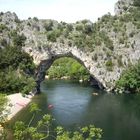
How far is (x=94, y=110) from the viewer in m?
73.2

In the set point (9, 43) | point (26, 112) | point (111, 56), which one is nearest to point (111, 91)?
point (111, 56)

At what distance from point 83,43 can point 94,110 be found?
3516cm

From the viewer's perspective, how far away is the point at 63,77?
139875 mm

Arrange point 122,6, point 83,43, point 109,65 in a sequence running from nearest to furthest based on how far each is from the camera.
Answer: point 109,65 < point 83,43 < point 122,6

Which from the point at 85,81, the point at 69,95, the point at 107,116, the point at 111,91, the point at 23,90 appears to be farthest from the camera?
the point at 85,81

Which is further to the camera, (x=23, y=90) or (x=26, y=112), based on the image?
(x=23, y=90)

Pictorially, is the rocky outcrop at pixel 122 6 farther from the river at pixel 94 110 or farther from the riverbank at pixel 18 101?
the riverbank at pixel 18 101

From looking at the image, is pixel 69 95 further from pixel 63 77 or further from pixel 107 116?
pixel 63 77

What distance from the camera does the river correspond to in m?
57.9

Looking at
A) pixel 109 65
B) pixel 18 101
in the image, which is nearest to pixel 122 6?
pixel 109 65

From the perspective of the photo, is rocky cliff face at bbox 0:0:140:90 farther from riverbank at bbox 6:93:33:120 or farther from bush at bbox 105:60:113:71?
riverbank at bbox 6:93:33:120

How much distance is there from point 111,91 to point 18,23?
32.7 meters

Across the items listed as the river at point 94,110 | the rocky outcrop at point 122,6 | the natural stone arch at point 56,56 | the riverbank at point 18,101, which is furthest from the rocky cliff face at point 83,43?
the riverbank at point 18,101

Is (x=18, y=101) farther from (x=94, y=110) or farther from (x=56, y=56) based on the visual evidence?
(x=56, y=56)
